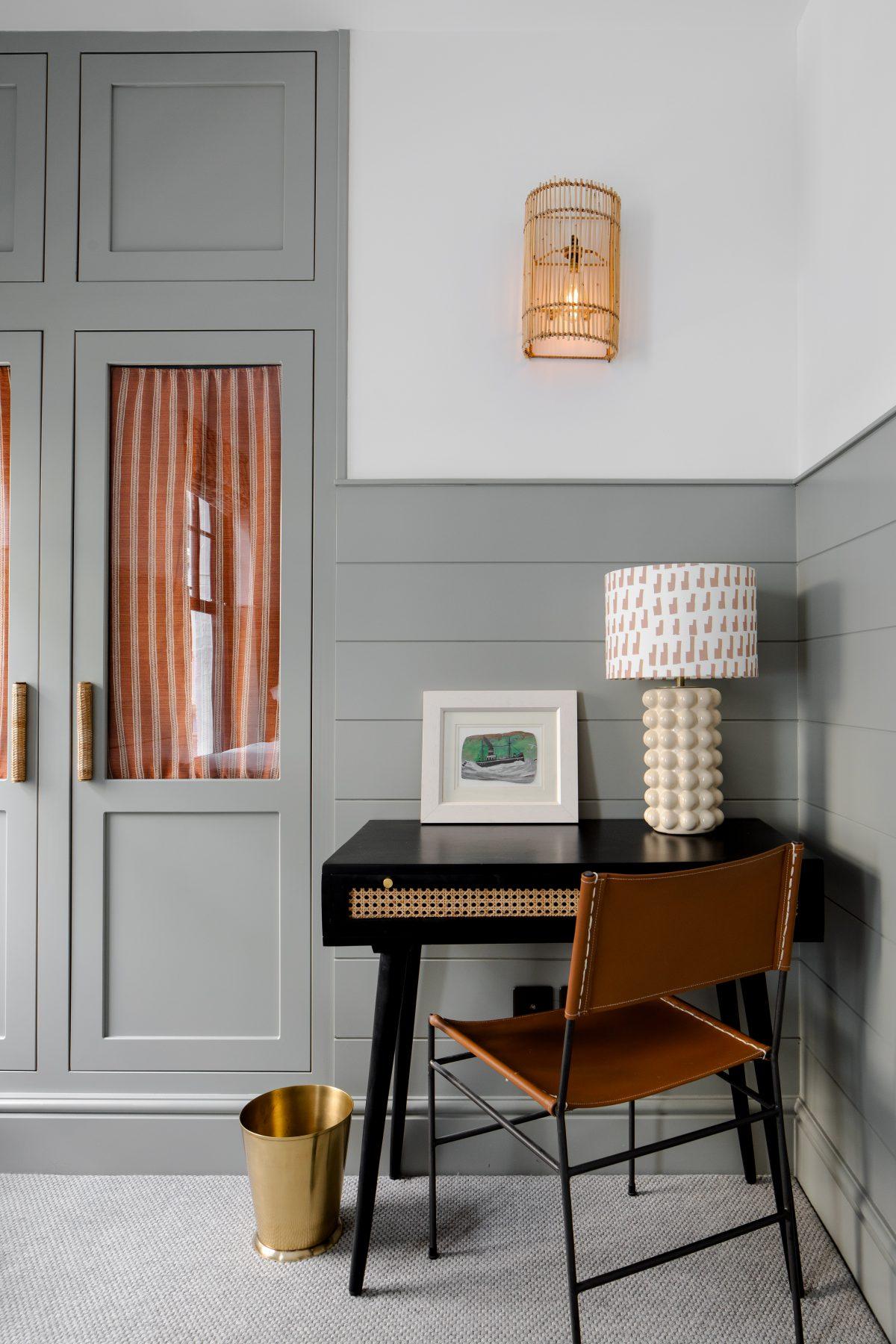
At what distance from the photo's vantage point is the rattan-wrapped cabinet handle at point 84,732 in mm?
1997

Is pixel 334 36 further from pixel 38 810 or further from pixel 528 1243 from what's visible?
pixel 528 1243

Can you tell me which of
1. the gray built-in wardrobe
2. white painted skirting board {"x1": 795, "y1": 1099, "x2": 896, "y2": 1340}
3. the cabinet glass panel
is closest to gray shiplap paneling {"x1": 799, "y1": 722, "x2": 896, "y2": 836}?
white painted skirting board {"x1": 795, "y1": 1099, "x2": 896, "y2": 1340}

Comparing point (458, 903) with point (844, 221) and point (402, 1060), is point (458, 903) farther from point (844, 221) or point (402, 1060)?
point (844, 221)

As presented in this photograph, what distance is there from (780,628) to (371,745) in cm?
102

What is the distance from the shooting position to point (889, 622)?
4.97 ft

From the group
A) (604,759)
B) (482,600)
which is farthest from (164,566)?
(604,759)

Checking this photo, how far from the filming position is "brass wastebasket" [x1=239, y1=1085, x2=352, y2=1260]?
1.63 meters

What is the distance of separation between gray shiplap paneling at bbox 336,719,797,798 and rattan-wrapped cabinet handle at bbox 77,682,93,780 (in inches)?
23.4

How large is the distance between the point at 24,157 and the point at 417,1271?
105 inches

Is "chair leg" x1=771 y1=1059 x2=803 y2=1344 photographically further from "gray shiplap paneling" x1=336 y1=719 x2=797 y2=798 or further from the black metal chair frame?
"gray shiplap paneling" x1=336 y1=719 x2=797 y2=798

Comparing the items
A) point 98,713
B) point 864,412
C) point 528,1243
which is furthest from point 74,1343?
point 864,412

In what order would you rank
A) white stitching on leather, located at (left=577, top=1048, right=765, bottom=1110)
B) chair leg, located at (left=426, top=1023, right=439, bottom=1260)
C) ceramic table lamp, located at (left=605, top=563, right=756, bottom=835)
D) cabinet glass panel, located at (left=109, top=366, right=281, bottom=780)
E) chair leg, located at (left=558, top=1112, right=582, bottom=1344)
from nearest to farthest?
chair leg, located at (left=558, top=1112, right=582, bottom=1344) < white stitching on leather, located at (left=577, top=1048, right=765, bottom=1110) < chair leg, located at (left=426, top=1023, right=439, bottom=1260) < ceramic table lamp, located at (left=605, top=563, right=756, bottom=835) < cabinet glass panel, located at (left=109, top=366, right=281, bottom=780)

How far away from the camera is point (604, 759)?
6.54 ft

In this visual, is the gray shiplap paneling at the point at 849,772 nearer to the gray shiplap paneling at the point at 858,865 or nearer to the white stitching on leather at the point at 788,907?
the gray shiplap paneling at the point at 858,865
